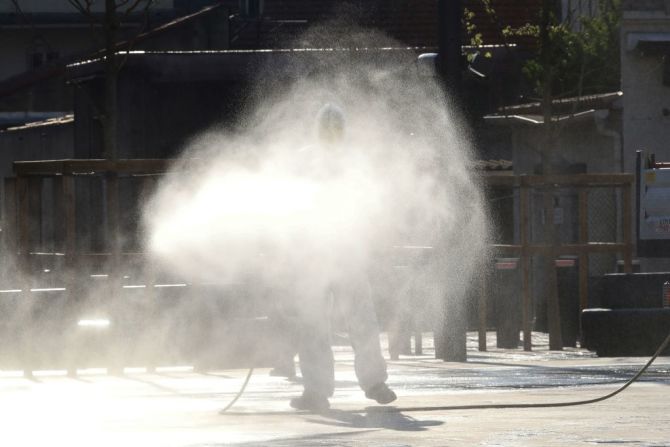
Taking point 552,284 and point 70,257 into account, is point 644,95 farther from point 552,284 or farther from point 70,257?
point 70,257

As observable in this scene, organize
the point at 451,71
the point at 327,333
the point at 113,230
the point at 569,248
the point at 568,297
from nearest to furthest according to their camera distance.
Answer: the point at 327,333 < the point at 451,71 < the point at 113,230 < the point at 569,248 < the point at 568,297

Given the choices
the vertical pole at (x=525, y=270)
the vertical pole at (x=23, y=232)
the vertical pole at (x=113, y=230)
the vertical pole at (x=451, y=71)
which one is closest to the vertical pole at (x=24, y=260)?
the vertical pole at (x=23, y=232)

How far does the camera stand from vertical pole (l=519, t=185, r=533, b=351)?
2014 cm

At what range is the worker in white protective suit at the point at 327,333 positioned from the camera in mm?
11625

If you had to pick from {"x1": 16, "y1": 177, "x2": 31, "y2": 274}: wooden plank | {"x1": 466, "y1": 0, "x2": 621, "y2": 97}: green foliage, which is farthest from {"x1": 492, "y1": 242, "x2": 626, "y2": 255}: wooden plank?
{"x1": 466, "y1": 0, "x2": 621, "y2": 97}: green foliage

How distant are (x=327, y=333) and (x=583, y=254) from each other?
9.27 meters

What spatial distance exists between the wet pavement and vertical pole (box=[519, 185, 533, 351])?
11.0 ft

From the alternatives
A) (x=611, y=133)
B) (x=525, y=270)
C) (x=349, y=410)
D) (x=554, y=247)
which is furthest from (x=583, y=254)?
(x=349, y=410)

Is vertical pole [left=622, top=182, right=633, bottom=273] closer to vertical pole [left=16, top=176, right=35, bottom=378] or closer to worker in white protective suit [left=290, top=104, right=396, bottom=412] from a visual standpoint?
vertical pole [left=16, top=176, right=35, bottom=378]

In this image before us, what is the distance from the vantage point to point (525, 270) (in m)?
20.5

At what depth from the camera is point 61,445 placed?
31.3 ft

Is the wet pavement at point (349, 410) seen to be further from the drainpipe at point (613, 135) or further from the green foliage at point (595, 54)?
the green foliage at point (595, 54)

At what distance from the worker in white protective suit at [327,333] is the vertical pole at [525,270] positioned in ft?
28.1

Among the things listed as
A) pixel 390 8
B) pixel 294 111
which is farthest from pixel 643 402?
pixel 390 8
